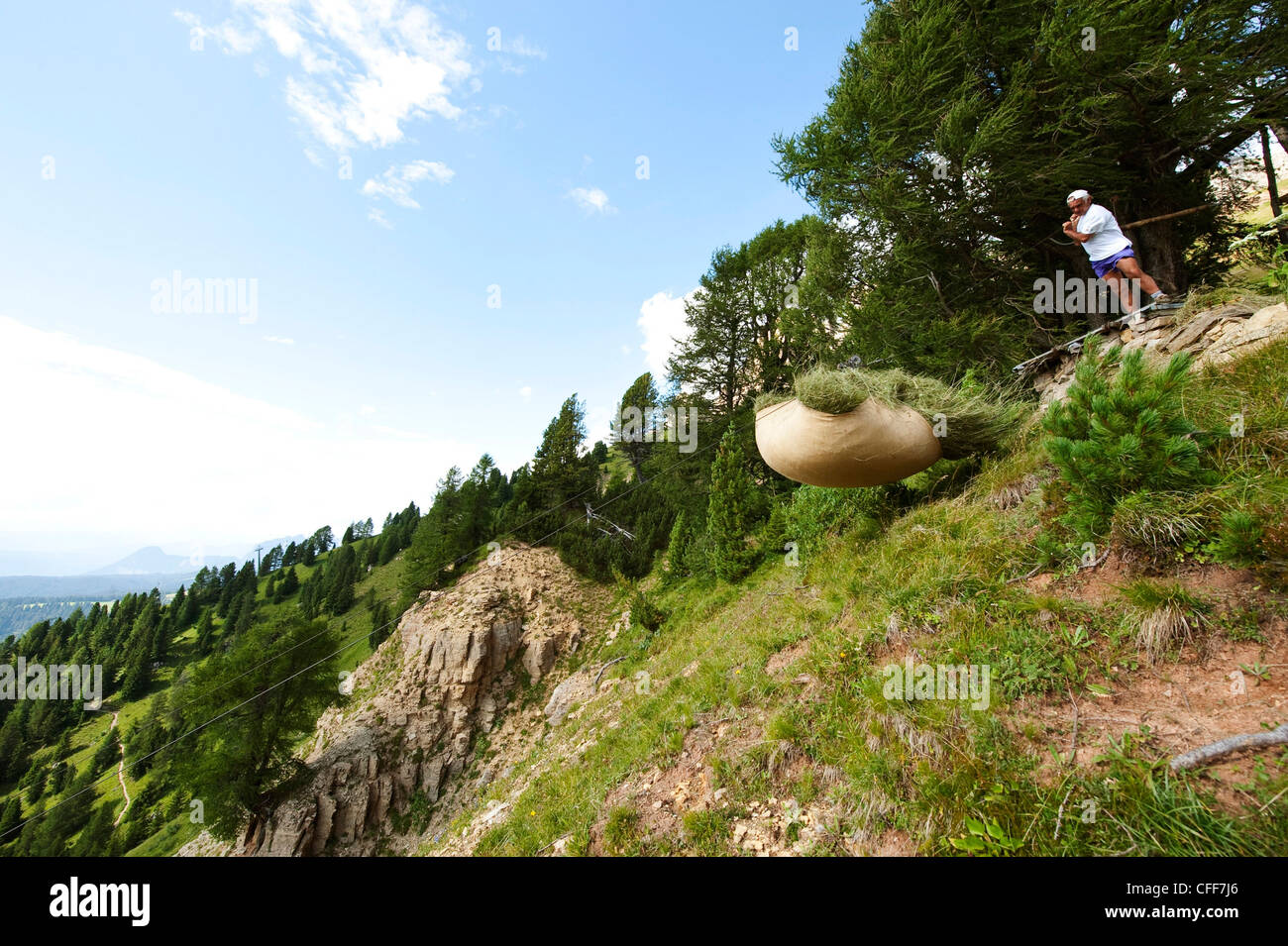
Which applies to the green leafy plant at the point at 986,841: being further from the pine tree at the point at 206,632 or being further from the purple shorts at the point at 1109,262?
the pine tree at the point at 206,632

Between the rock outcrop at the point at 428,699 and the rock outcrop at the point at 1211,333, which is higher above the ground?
the rock outcrop at the point at 1211,333

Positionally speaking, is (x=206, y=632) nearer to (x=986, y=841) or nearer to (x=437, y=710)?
(x=437, y=710)

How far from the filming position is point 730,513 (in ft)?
43.5

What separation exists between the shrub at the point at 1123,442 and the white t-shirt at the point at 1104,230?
4162mm

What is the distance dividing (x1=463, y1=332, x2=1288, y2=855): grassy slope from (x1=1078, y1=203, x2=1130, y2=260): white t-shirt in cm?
294

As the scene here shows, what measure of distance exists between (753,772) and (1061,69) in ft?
36.0

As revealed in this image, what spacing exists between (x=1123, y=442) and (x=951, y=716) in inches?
96.7

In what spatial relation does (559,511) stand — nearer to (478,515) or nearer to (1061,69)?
(478,515)

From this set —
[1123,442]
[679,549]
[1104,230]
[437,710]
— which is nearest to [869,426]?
[1123,442]

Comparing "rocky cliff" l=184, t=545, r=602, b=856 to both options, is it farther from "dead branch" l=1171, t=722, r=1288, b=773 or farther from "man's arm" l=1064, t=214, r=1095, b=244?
"man's arm" l=1064, t=214, r=1095, b=244

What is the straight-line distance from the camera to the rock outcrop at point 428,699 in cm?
1712

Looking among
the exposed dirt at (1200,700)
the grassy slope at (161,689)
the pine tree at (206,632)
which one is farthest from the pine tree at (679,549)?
the pine tree at (206,632)
